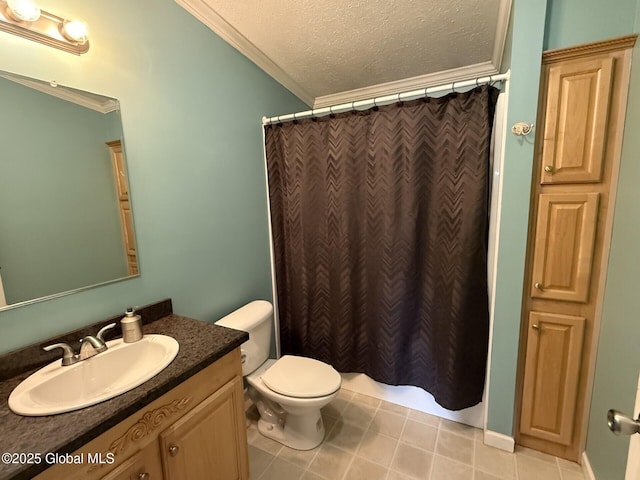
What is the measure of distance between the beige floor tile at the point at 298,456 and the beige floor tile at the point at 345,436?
111 millimetres

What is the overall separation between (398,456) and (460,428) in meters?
0.45

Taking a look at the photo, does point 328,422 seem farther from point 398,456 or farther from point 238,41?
point 238,41

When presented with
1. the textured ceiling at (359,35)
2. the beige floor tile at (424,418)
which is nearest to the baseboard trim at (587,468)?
the beige floor tile at (424,418)

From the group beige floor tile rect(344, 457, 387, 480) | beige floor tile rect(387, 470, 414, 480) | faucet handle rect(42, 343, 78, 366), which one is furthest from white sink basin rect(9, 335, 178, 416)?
beige floor tile rect(387, 470, 414, 480)

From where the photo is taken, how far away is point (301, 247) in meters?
2.02

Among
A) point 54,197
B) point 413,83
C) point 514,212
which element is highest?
point 413,83

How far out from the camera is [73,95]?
1161 mm

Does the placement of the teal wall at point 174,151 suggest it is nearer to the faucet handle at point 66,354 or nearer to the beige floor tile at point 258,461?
the faucet handle at point 66,354

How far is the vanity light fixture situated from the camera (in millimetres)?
962

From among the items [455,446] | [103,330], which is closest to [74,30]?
[103,330]

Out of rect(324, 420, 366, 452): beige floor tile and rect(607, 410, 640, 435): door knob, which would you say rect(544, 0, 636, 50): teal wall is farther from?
rect(324, 420, 366, 452): beige floor tile

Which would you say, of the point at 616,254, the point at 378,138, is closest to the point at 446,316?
the point at 616,254

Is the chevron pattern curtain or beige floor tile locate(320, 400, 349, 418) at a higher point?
the chevron pattern curtain

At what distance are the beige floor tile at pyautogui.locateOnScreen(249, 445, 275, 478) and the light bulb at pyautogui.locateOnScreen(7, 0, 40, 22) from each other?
6.95ft
